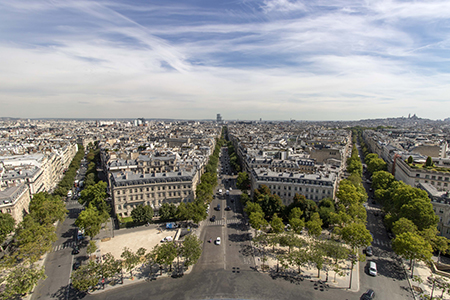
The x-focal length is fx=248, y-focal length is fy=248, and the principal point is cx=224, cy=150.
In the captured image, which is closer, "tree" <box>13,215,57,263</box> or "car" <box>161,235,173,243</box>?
"tree" <box>13,215,57,263</box>

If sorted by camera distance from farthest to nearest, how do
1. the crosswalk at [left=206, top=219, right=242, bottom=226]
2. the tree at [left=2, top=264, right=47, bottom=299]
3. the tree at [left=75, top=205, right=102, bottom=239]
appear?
the crosswalk at [left=206, top=219, right=242, bottom=226]
the tree at [left=75, top=205, right=102, bottom=239]
the tree at [left=2, top=264, right=47, bottom=299]

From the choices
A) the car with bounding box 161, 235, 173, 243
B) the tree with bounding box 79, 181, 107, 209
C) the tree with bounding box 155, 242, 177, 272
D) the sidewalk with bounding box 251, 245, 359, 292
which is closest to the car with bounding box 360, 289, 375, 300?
the sidewalk with bounding box 251, 245, 359, 292

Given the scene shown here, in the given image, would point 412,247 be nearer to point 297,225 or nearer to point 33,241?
point 297,225

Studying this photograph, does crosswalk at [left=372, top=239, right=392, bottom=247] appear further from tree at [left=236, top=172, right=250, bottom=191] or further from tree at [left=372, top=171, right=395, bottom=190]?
tree at [left=236, top=172, right=250, bottom=191]

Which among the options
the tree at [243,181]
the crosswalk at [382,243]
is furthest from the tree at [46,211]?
the crosswalk at [382,243]

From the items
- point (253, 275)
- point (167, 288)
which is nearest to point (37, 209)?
point (167, 288)

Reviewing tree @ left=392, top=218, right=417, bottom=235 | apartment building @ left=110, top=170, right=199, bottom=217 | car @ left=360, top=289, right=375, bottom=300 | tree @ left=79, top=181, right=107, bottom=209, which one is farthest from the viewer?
tree @ left=79, top=181, right=107, bottom=209
